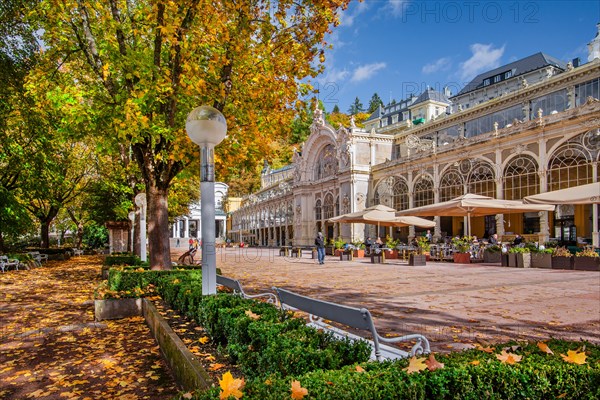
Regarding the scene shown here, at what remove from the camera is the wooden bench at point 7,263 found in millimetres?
19703

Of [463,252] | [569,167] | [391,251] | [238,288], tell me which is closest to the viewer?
[238,288]

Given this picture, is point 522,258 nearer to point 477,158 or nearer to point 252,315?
point 477,158

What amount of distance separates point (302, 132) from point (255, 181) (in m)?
15.3

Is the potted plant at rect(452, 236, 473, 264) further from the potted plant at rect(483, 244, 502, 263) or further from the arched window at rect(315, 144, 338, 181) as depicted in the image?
the arched window at rect(315, 144, 338, 181)

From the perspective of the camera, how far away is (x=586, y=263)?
50.3ft

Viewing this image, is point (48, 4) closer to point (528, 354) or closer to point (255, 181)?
point (528, 354)

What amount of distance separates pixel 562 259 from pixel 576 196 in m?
2.44

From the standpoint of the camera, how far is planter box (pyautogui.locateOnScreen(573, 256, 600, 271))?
1515cm

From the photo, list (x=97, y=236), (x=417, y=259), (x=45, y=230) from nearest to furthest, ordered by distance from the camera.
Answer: (x=417, y=259) → (x=45, y=230) → (x=97, y=236)

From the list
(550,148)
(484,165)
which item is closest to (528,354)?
(550,148)

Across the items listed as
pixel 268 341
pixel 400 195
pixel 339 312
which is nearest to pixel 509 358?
pixel 339 312

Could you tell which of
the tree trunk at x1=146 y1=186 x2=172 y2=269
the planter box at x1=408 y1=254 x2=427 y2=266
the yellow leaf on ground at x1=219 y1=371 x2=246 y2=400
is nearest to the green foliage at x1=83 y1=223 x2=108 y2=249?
the planter box at x1=408 y1=254 x2=427 y2=266

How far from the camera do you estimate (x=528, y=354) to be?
3121 millimetres

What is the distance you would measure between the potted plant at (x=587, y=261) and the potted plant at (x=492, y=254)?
4433 millimetres
